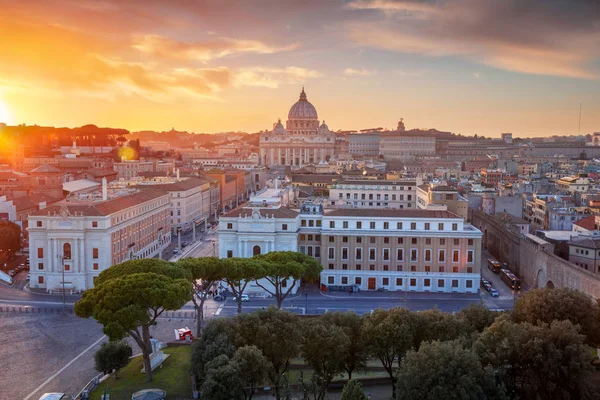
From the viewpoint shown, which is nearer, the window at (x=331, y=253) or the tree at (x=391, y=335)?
the tree at (x=391, y=335)

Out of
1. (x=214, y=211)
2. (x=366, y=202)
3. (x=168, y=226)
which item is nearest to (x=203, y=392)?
(x=168, y=226)

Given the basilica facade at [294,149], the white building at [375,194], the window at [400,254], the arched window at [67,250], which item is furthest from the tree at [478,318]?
the basilica facade at [294,149]

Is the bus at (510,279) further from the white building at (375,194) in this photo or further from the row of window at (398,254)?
the white building at (375,194)

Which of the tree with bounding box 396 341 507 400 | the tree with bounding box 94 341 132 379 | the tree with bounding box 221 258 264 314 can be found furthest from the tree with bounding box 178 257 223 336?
the tree with bounding box 396 341 507 400

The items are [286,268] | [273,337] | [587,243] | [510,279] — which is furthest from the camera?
[510,279]

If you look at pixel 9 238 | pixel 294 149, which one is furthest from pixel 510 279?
pixel 294 149

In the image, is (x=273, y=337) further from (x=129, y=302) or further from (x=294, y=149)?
(x=294, y=149)
